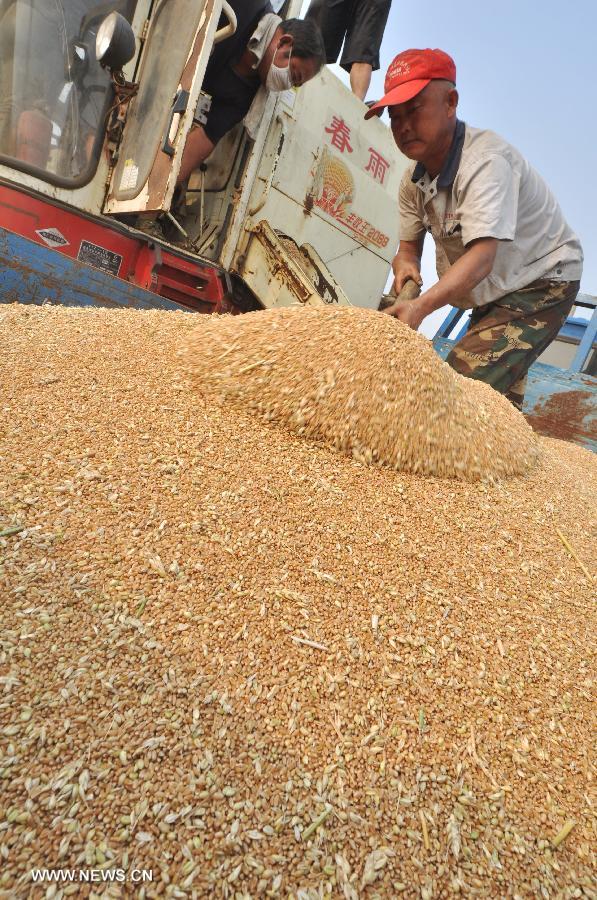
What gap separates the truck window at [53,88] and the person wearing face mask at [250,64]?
644 millimetres

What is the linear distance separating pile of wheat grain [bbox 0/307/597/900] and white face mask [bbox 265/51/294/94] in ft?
10.5

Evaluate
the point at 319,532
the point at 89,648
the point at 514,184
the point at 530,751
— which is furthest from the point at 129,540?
the point at 514,184

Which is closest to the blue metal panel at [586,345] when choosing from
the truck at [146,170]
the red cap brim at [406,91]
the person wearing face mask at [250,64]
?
the truck at [146,170]

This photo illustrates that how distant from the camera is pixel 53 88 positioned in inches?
123

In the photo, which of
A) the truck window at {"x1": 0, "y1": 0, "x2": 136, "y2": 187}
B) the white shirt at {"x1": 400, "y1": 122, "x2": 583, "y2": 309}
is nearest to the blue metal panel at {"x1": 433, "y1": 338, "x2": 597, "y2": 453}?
the white shirt at {"x1": 400, "y1": 122, "x2": 583, "y2": 309}

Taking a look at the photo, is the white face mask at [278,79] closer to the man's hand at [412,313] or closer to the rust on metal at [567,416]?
the man's hand at [412,313]

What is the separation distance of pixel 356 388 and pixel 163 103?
2.66 m

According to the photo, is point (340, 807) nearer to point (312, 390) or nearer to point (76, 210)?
point (312, 390)

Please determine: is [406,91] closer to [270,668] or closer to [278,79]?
[278,79]

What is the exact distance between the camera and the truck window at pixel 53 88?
3.00 meters

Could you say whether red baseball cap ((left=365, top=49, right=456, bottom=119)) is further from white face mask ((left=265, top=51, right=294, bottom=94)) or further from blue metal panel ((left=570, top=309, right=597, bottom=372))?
blue metal panel ((left=570, top=309, right=597, bottom=372))

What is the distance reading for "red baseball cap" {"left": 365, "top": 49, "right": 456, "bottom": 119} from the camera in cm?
213

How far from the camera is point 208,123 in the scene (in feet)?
12.8

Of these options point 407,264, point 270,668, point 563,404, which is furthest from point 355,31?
point 270,668
